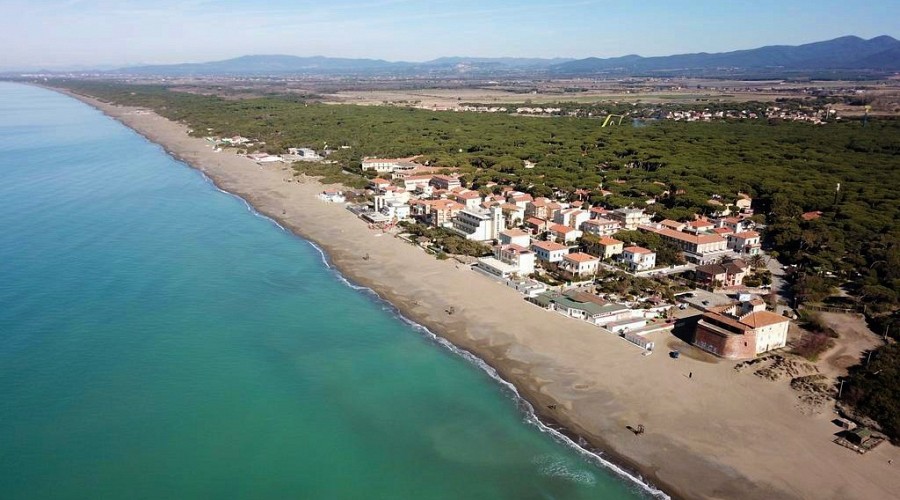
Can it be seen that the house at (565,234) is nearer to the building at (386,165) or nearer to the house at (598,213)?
the house at (598,213)

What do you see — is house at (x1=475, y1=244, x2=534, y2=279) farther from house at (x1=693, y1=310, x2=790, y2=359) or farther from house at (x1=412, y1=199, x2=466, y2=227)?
house at (x1=693, y1=310, x2=790, y2=359)

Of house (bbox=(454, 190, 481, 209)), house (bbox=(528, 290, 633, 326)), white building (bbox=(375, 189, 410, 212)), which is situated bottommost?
house (bbox=(528, 290, 633, 326))

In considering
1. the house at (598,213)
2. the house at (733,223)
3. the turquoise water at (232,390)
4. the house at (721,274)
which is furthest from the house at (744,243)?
the turquoise water at (232,390)

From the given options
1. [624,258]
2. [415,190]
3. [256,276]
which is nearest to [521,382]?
[624,258]

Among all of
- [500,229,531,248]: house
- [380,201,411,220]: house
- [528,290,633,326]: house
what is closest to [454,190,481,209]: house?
[380,201,411,220]: house

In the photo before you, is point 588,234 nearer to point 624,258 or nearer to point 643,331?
point 624,258
